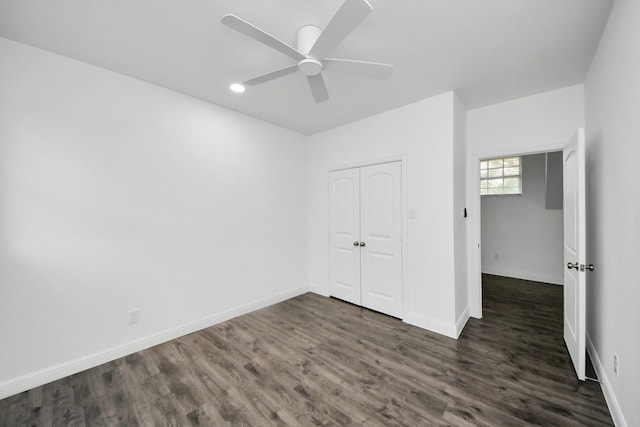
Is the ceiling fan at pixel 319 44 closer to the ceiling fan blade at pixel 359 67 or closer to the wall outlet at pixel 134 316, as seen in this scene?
the ceiling fan blade at pixel 359 67

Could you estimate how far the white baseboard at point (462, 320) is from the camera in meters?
2.71

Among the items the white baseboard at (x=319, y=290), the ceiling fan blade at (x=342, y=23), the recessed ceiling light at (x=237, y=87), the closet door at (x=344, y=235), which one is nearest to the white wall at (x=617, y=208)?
the ceiling fan blade at (x=342, y=23)

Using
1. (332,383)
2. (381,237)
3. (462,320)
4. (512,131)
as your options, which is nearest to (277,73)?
(381,237)

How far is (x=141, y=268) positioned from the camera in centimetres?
251

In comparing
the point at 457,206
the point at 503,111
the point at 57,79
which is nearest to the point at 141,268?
the point at 57,79

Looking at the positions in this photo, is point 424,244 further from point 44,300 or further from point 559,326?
point 44,300

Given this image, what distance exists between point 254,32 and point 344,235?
281cm

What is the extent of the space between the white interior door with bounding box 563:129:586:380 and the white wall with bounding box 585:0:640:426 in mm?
119

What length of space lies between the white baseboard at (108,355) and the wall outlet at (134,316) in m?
0.19

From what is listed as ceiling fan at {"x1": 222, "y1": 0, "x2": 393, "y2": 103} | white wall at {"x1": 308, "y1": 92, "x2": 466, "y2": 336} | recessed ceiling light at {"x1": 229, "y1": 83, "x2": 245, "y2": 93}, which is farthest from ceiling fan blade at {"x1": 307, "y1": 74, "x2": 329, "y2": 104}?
white wall at {"x1": 308, "y1": 92, "x2": 466, "y2": 336}

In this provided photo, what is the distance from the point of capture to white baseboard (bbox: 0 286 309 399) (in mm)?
1901

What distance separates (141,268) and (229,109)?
2106 mm

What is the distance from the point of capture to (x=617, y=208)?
1.59 metres

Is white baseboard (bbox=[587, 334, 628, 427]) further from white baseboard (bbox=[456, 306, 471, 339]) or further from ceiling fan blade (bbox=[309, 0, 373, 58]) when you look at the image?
ceiling fan blade (bbox=[309, 0, 373, 58])
